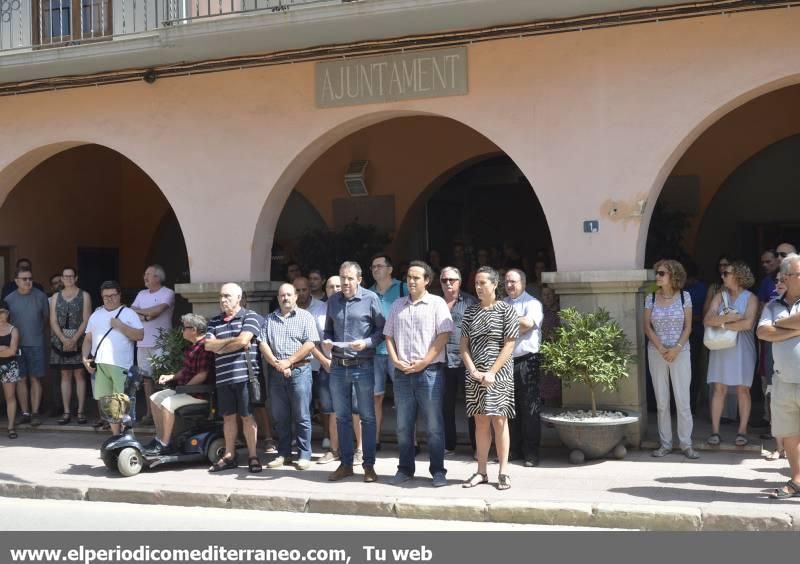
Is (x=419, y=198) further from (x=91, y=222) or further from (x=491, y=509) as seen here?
(x=491, y=509)

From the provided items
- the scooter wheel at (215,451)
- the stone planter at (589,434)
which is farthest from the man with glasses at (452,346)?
the scooter wheel at (215,451)

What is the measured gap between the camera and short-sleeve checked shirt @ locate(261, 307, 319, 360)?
8.70 m

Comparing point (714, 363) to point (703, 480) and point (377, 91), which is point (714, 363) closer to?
point (703, 480)

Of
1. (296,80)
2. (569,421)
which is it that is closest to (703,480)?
(569,421)

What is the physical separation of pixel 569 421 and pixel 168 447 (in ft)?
12.2

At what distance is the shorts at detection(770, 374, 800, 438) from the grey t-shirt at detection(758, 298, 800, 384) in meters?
0.06

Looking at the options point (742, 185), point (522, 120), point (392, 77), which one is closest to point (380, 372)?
point (522, 120)

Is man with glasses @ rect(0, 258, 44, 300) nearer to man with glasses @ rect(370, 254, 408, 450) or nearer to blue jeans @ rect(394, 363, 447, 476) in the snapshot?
man with glasses @ rect(370, 254, 408, 450)

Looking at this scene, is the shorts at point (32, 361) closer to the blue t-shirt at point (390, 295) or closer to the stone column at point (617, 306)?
the blue t-shirt at point (390, 295)

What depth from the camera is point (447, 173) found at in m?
13.8

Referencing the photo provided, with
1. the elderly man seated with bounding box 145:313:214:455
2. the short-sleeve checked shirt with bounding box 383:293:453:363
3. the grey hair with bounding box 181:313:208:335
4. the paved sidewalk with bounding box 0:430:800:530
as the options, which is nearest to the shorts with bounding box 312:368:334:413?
the paved sidewalk with bounding box 0:430:800:530

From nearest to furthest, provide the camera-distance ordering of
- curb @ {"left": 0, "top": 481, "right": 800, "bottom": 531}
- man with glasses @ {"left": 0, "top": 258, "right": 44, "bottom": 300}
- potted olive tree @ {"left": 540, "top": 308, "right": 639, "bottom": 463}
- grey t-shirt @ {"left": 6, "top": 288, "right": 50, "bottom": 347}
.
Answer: curb @ {"left": 0, "top": 481, "right": 800, "bottom": 531} < potted olive tree @ {"left": 540, "top": 308, "right": 639, "bottom": 463} < grey t-shirt @ {"left": 6, "top": 288, "right": 50, "bottom": 347} < man with glasses @ {"left": 0, "top": 258, "right": 44, "bottom": 300}

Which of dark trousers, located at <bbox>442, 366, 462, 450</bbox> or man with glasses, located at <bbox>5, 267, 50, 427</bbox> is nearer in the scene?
dark trousers, located at <bbox>442, 366, 462, 450</bbox>

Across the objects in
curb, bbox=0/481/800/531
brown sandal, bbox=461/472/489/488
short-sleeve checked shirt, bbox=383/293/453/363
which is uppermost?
short-sleeve checked shirt, bbox=383/293/453/363
